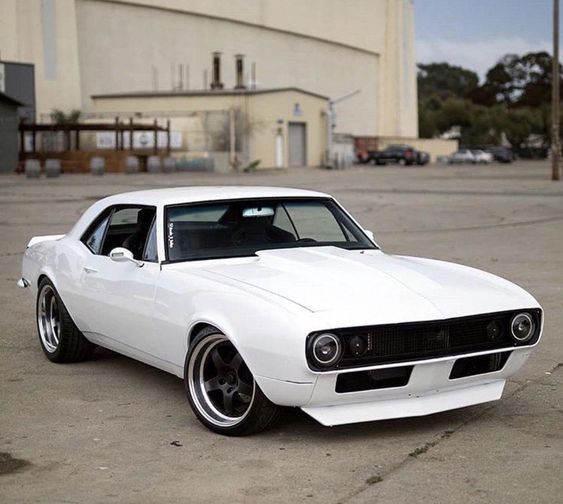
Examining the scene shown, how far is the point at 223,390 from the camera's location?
569 centimetres

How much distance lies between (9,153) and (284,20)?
37.1m

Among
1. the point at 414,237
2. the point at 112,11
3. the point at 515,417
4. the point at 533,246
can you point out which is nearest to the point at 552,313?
the point at 515,417

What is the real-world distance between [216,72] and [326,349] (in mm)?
68970

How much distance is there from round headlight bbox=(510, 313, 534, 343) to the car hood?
0.07 meters

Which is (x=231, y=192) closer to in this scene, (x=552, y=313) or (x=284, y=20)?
(x=552, y=313)

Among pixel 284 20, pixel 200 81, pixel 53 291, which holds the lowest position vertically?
pixel 53 291

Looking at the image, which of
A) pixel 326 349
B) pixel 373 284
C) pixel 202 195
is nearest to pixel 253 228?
pixel 202 195

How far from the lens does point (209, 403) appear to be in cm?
573

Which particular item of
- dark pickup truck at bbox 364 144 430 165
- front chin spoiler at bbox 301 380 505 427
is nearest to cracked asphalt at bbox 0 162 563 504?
front chin spoiler at bbox 301 380 505 427

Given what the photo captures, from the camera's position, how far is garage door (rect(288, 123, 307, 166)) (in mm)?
70812

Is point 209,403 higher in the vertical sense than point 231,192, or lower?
lower

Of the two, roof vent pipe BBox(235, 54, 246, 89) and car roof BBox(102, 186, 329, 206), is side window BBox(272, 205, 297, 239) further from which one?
roof vent pipe BBox(235, 54, 246, 89)

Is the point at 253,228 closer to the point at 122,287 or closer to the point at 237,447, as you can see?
the point at 122,287

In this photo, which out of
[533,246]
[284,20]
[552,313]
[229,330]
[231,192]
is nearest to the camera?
[229,330]
